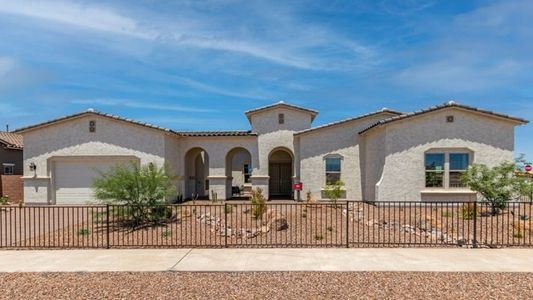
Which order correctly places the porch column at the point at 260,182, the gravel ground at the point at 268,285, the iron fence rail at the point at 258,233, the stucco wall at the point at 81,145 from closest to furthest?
the gravel ground at the point at 268,285
the iron fence rail at the point at 258,233
the stucco wall at the point at 81,145
the porch column at the point at 260,182

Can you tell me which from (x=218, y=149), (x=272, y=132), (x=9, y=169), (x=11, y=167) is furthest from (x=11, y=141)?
(x=272, y=132)

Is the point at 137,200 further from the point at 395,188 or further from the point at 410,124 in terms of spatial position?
the point at 410,124

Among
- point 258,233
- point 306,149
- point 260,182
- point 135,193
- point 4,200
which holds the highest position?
point 306,149

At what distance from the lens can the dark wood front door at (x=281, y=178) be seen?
26.5 m

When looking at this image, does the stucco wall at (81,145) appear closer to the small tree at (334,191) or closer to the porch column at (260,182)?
the porch column at (260,182)

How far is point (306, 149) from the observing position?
20.3m

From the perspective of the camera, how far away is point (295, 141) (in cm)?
2134

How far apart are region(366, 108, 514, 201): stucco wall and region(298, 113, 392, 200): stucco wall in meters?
3.18

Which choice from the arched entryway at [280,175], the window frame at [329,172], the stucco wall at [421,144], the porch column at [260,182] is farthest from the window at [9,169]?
the stucco wall at [421,144]

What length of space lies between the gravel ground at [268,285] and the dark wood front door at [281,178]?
19.3 meters

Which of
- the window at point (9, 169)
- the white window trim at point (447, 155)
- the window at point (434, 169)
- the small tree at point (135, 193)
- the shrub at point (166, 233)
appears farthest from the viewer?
the window at point (9, 169)

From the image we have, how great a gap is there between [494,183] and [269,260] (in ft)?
34.0

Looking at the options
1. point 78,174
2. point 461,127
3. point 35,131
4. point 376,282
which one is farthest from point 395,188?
point 35,131

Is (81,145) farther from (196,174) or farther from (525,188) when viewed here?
(525,188)
